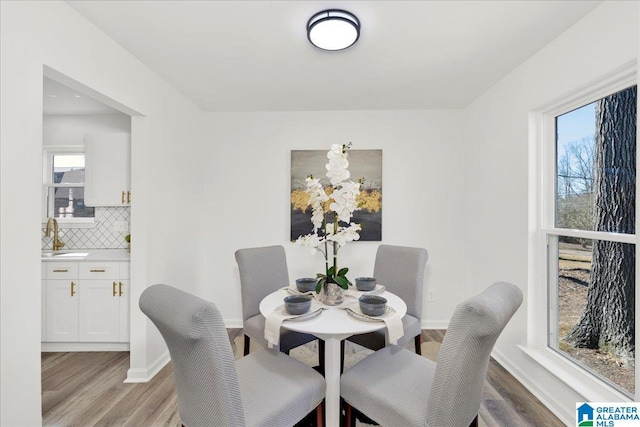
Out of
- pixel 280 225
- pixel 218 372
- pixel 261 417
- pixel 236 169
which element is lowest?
pixel 261 417

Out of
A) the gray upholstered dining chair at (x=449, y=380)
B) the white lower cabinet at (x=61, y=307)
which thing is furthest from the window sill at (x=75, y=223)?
the gray upholstered dining chair at (x=449, y=380)

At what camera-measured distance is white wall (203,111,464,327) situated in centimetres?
332

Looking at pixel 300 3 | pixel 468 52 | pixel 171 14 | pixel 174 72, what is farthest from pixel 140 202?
pixel 468 52

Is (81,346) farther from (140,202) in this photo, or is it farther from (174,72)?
(174,72)

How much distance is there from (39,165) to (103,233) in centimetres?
195

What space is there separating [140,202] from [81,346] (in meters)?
1.62

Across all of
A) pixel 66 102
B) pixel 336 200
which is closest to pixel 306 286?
pixel 336 200

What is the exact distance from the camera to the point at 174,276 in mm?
2770

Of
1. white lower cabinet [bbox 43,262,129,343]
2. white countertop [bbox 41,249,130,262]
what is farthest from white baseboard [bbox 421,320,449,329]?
white countertop [bbox 41,249,130,262]

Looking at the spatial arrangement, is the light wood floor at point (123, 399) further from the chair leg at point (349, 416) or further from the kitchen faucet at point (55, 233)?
the kitchen faucet at point (55, 233)

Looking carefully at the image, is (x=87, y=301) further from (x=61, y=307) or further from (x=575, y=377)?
(x=575, y=377)

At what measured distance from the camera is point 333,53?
2127 mm

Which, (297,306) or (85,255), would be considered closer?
(297,306)

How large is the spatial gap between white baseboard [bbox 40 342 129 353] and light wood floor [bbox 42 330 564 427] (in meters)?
0.14
